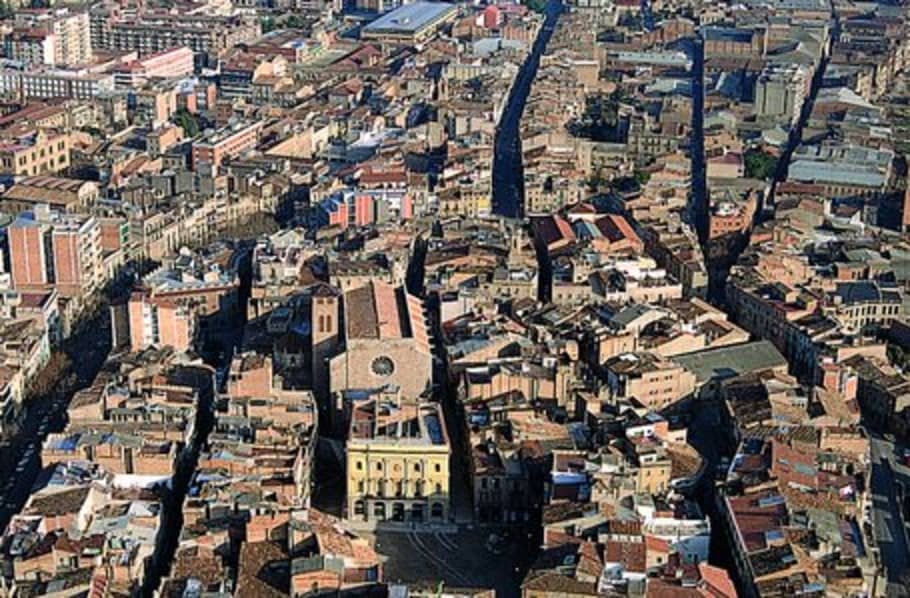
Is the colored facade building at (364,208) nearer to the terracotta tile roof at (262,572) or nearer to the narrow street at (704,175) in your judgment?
the narrow street at (704,175)

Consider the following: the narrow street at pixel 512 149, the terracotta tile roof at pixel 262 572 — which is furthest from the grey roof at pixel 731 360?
the narrow street at pixel 512 149

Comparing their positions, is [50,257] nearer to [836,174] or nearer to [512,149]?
[512,149]

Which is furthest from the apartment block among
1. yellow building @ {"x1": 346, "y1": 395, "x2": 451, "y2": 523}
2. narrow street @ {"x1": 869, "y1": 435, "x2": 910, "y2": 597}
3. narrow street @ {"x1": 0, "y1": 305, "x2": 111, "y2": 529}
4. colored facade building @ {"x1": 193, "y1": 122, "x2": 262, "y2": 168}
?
narrow street @ {"x1": 869, "y1": 435, "x2": 910, "y2": 597}

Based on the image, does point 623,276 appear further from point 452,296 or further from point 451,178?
point 451,178

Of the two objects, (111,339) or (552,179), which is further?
(552,179)

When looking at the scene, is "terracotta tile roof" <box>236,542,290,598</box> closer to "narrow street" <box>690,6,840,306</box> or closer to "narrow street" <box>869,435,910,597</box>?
"narrow street" <box>869,435,910,597</box>

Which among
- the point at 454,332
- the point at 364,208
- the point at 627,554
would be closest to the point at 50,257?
the point at 364,208

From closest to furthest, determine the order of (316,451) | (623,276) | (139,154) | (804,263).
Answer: (316,451)
(623,276)
(804,263)
(139,154)

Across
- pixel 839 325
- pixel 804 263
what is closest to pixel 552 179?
pixel 804 263
